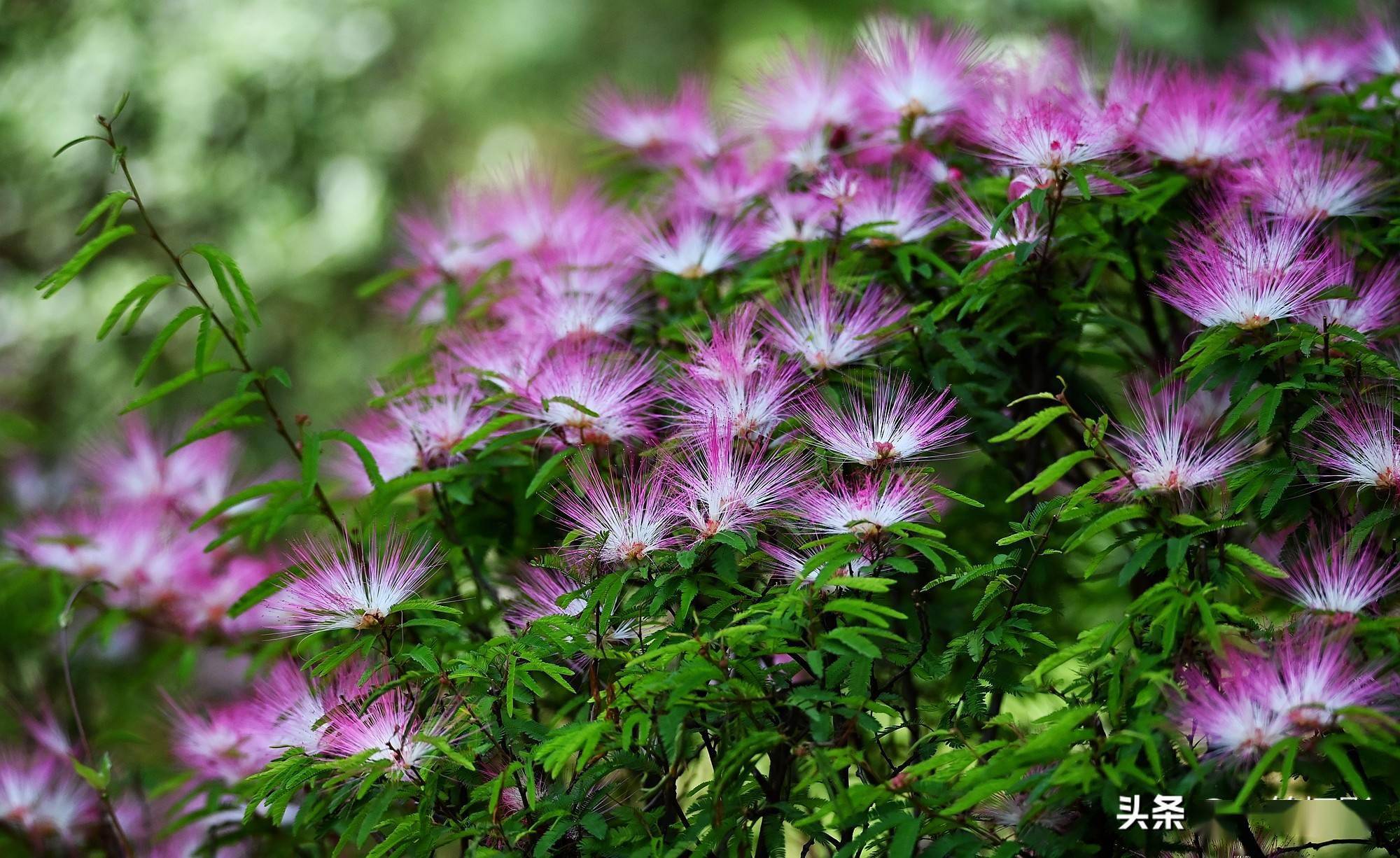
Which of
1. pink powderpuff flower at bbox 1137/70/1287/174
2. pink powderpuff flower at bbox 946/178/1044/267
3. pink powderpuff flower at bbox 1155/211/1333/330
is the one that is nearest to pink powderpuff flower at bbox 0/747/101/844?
pink powderpuff flower at bbox 946/178/1044/267

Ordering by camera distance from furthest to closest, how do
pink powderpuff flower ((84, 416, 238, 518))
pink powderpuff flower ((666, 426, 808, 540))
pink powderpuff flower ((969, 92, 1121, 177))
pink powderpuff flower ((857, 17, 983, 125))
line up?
pink powderpuff flower ((84, 416, 238, 518)) < pink powderpuff flower ((857, 17, 983, 125)) < pink powderpuff flower ((969, 92, 1121, 177)) < pink powderpuff flower ((666, 426, 808, 540))

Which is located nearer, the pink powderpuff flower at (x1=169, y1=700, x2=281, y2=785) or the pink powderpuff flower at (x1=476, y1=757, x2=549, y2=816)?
the pink powderpuff flower at (x1=476, y1=757, x2=549, y2=816)

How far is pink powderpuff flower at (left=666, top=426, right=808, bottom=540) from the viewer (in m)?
1.45

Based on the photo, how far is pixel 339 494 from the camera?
7.17 feet

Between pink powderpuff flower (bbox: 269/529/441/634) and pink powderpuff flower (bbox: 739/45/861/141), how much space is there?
1024 mm

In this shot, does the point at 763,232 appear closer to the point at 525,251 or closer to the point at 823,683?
the point at 525,251

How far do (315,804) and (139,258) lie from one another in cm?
299

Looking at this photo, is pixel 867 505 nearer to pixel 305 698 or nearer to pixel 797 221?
pixel 797 221

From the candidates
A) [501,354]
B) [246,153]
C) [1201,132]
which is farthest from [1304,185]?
[246,153]

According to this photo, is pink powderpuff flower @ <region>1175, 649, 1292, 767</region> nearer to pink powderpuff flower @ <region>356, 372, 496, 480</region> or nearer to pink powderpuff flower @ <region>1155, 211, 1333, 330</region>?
pink powderpuff flower @ <region>1155, 211, 1333, 330</region>

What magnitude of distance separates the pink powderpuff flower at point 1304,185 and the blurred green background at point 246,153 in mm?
1323

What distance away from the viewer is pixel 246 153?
4.10 m

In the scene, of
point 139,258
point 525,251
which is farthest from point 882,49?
point 139,258

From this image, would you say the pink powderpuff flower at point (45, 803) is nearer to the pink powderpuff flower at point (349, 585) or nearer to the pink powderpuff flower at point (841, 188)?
the pink powderpuff flower at point (349, 585)
